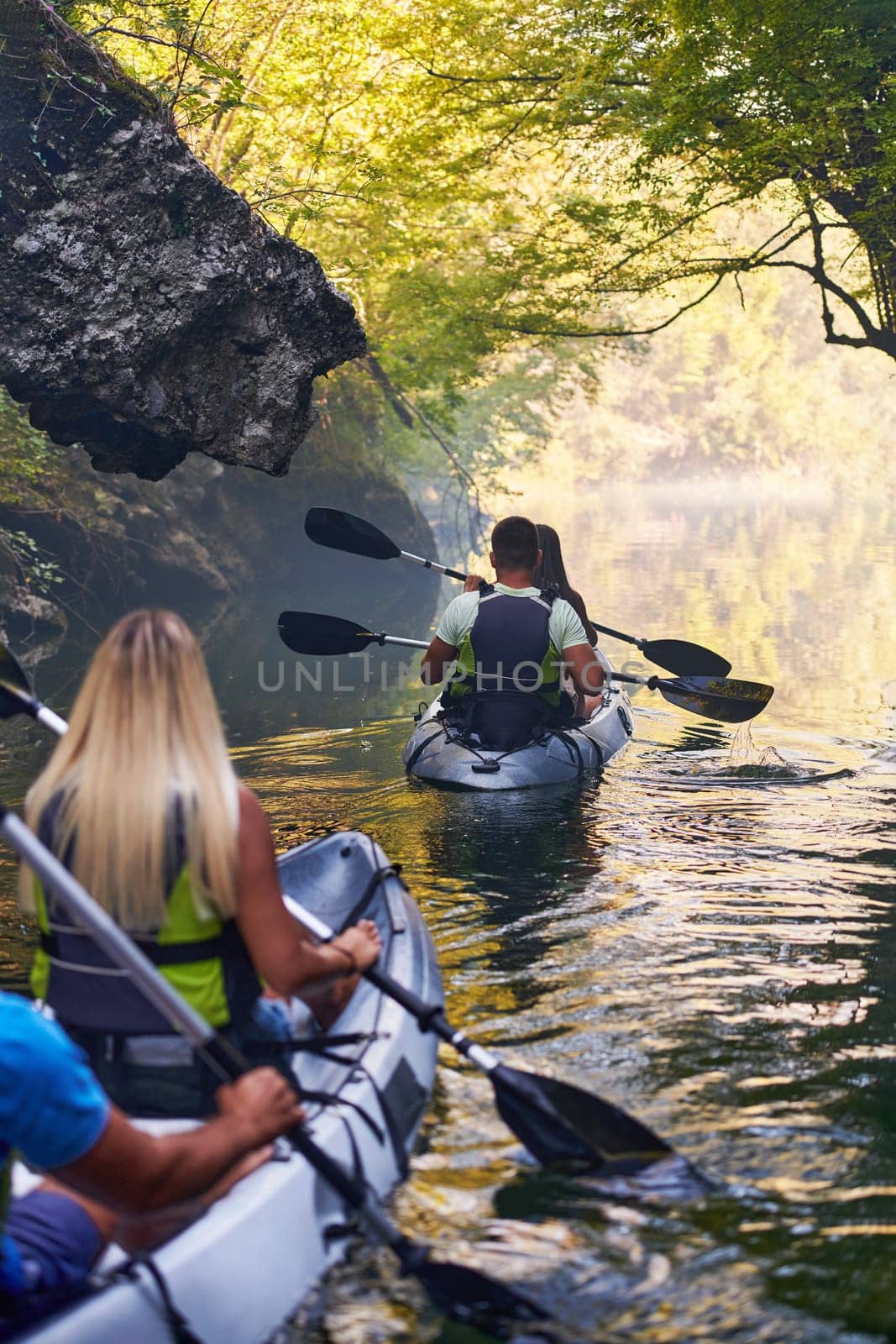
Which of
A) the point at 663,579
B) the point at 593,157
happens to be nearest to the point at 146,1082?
the point at 593,157

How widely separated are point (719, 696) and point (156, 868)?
695 cm

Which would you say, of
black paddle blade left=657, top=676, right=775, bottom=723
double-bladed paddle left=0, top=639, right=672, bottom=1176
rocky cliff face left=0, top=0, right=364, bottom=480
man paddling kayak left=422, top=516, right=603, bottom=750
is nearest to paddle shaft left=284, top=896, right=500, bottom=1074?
double-bladed paddle left=0, top=639, right=672, bottom=1176

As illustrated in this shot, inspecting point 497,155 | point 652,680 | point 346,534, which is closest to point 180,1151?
point 346,534

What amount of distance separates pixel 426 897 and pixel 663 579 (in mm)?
17796

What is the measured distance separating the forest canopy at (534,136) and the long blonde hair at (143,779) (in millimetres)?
5571

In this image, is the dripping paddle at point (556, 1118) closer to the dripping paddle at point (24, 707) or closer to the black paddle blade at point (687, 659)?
the dripping paddle at point (24, 707)

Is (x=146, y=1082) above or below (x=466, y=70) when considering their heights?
below

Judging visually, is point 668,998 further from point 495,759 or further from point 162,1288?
point 495,759

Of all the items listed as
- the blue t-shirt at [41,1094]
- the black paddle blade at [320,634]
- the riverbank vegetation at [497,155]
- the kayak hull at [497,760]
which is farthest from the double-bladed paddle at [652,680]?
the blue t-shirt at [41,1094]

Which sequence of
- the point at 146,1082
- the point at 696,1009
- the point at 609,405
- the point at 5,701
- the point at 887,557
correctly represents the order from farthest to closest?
the point at 609,405
the point at 887,557
the point at 696,1009
the point at 5,701
the point at 146,1082

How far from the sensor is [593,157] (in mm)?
12602

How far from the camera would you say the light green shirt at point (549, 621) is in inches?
303

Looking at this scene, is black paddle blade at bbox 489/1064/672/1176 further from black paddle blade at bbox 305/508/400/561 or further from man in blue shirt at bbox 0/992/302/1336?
black paddle blade at bbox 305/508/400/561

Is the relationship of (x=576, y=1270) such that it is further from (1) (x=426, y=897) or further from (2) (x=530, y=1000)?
(1) (x=426, y=897)
